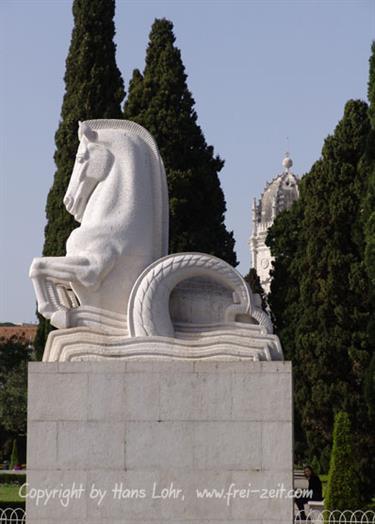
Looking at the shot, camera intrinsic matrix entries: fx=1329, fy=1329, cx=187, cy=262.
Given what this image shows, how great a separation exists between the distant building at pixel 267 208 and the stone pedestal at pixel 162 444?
81.1m

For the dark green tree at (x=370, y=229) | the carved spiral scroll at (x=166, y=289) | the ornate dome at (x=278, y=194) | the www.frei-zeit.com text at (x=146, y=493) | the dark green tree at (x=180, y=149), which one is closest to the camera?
the www.frei-zeit.com text at (x=146, y=493)

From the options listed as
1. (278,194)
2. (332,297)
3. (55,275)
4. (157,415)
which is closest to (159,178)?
(55,275)

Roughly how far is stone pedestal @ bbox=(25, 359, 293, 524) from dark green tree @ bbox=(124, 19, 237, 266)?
46.2 ft

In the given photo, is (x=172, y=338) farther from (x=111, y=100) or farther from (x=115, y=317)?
(x=111, y=100)

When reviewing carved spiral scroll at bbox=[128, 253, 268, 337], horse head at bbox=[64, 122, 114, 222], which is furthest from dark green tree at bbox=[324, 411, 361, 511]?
horse head at bbox=[64, 122, 114, 222]

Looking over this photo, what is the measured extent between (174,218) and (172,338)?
14252mm

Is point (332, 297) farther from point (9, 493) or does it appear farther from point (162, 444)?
point (162, 444)

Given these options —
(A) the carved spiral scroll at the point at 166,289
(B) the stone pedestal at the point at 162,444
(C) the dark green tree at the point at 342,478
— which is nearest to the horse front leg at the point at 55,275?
(A) the carved spiral scroll at the point at 166,289

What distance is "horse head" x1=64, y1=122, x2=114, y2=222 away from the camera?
43.4 ft

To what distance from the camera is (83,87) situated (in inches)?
1076

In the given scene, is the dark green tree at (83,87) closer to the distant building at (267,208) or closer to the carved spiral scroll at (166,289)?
the carved spiral scroll at (166,289)

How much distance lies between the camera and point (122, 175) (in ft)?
42.9

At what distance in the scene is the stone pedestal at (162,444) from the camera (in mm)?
12047

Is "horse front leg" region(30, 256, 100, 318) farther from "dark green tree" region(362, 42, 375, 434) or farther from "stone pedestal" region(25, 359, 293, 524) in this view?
"dark green tree" region(362, 42, 375, 434)
